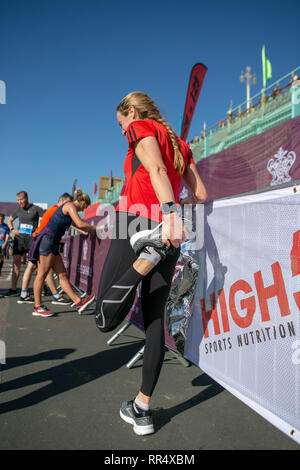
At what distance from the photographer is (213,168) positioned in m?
6.46

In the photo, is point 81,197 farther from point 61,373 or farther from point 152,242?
point 152,242

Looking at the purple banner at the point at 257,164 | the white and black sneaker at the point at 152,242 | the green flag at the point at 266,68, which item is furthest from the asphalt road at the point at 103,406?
the green flag at the point at 266,68

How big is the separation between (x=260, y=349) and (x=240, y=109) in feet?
38.5

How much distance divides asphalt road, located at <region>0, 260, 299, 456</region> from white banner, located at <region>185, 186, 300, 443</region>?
0.21 metres

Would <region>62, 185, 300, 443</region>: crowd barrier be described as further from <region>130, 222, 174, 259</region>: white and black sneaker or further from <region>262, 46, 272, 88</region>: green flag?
<region>262, 46, 272, 88</region>: green flag

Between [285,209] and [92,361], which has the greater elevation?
[285,209]

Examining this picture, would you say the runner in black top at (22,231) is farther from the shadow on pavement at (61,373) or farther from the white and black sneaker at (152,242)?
the white and black sneaker at (152,242)

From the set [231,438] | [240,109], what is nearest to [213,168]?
[231,438]

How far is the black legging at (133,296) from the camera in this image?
1697 mm

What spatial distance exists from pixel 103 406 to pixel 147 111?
6.23 feet

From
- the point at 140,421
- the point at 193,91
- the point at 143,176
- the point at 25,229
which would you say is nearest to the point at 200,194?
the point at 143,176

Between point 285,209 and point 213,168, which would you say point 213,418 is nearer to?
point 285,209

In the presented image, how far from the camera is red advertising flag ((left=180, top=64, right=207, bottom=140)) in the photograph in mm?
10094

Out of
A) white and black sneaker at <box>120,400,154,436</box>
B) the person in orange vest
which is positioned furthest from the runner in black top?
white and black sneaker at <box>120,400,154,436</box>
